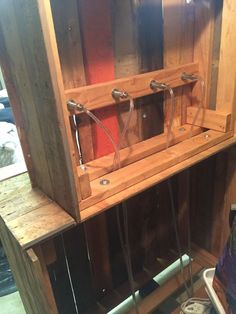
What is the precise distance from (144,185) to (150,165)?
4.1 inches

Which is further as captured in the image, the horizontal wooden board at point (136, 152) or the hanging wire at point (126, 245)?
the hanging wire at point (126, 245)

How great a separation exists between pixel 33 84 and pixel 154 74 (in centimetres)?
50

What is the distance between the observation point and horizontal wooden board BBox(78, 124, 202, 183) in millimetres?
994

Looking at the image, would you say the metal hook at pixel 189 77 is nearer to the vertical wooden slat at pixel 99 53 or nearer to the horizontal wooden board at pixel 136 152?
the horizontal wooden board at pixel 136 152

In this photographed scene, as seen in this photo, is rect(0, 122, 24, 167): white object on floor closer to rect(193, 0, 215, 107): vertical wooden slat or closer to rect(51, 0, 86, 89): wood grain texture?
rect(51, 0, 86, 89): wood grain texture

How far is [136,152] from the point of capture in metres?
1.09

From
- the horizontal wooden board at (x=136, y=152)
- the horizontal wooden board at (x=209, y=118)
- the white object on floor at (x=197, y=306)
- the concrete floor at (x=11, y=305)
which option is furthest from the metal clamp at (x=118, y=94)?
the concrete floor at (x=11, y=305)

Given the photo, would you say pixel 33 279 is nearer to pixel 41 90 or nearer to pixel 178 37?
pixel 41 90

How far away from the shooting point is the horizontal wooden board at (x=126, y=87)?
0.89 meters

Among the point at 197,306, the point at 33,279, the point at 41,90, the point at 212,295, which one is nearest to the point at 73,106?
the point at 41,90

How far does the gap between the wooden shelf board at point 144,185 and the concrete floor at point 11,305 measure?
1199 millimetres

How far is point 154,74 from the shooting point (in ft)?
3.47

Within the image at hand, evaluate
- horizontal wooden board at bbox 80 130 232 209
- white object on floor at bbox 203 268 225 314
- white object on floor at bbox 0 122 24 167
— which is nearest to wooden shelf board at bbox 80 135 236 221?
horizontal wooden board at bbox 80 130 232 209

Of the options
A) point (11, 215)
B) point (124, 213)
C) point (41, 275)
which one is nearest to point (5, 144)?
point (124, 213)
